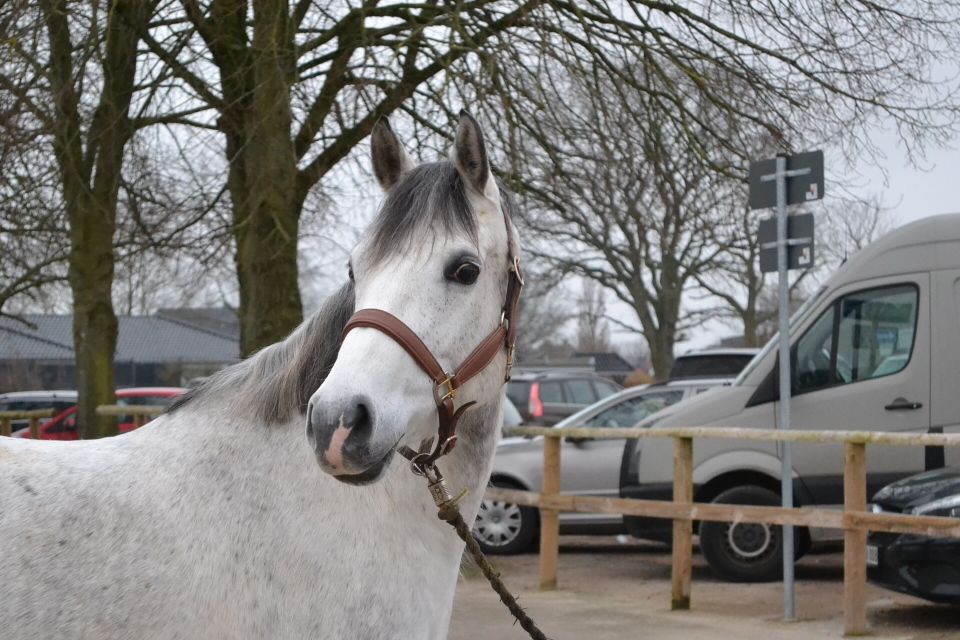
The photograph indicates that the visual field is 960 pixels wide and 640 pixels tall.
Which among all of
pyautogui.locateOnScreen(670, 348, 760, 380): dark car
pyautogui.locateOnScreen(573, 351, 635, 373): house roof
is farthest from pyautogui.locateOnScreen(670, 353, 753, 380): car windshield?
pyautogui.locateOnScreen(573, 351, 635, 373): house roof

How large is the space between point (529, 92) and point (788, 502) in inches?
178

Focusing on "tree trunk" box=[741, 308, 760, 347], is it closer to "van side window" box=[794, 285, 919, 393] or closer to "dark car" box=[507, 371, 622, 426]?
"dark car" box=[507, 371, 622, 426]

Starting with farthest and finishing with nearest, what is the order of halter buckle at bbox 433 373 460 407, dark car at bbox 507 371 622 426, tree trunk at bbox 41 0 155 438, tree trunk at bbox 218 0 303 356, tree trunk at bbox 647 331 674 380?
1. tree trunk at bbox 647 331 674 380
2. dark car at bbox 507 371 622 426
3. tree trunk at bbox 41 0 155 438
4. tree trunk at bbox 218 0 303 356
5. halter buckle at bbox 433 373 460 407

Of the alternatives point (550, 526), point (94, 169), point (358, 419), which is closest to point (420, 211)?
point (358, 419)

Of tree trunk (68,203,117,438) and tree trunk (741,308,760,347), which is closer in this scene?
tree trunk (68,203,117,438)

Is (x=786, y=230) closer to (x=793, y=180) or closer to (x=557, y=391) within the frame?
(x=793, y=180)

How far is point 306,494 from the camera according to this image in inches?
110

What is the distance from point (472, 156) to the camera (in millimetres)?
3008

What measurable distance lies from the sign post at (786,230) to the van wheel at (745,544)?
1220mm

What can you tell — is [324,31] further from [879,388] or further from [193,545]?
[193,545]

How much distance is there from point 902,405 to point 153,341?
2430 inches

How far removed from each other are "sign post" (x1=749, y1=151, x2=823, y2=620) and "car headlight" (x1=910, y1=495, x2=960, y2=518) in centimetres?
90

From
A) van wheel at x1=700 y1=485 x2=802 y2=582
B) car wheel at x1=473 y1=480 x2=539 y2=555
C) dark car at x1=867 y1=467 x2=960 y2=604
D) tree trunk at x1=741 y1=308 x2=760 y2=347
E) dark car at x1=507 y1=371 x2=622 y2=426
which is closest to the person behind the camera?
dark car at x1=867 y1=467 x2=960 y2=604

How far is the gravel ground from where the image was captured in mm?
7371
